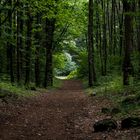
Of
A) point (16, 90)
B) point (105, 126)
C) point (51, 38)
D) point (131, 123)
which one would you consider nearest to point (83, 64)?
point (51, 38)

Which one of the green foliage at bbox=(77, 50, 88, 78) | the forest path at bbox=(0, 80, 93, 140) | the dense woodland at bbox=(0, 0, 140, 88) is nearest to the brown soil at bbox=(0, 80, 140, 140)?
the forest path at bbox=(0, 80, 93, 140)

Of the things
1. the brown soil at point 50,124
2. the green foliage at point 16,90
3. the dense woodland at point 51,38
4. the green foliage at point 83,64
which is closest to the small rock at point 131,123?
the brown soil at point 50,124

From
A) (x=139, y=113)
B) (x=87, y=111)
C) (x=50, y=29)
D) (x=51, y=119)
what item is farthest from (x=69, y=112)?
(x=50, y=29)

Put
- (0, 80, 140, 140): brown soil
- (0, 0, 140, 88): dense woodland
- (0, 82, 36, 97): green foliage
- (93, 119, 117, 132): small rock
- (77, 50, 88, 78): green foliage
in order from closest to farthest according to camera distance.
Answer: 1. (0, 80, 140, 140): brown soil
2. (93, 119, 117, 132): small rock
3. (0, 82, 36, 97): green foliage
4. (0, 0, 140, 88): dense woodland
5. (77, 50, 88, 78): green foliage

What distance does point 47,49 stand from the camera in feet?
108

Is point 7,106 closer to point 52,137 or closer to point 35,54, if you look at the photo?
point 52,137

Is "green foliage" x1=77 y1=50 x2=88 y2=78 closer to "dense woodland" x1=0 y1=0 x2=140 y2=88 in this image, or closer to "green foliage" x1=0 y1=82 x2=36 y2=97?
"dense woodland" x1=0 y1=0 x2=140 y2=88

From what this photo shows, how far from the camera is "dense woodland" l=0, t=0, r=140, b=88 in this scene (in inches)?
884

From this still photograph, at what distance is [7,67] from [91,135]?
23.2 meters

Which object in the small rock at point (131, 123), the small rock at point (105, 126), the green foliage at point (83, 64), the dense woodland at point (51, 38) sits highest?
the dense woodland at point (51, 38)

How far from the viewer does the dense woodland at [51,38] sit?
22464 millimetres

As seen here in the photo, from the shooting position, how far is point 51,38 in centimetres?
3391

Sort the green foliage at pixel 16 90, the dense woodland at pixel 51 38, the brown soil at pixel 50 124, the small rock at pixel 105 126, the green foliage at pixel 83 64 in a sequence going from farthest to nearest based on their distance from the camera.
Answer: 1. the green foliage at pixel 83 64
2. the dense woodland at pixel 51 38
3. the green foliage at pixel 16 90
4. the small rock at pixel 105 126
5. the brown soil at pixel 50 124

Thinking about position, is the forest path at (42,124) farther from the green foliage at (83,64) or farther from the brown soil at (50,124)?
the green foliage at (83,64)
